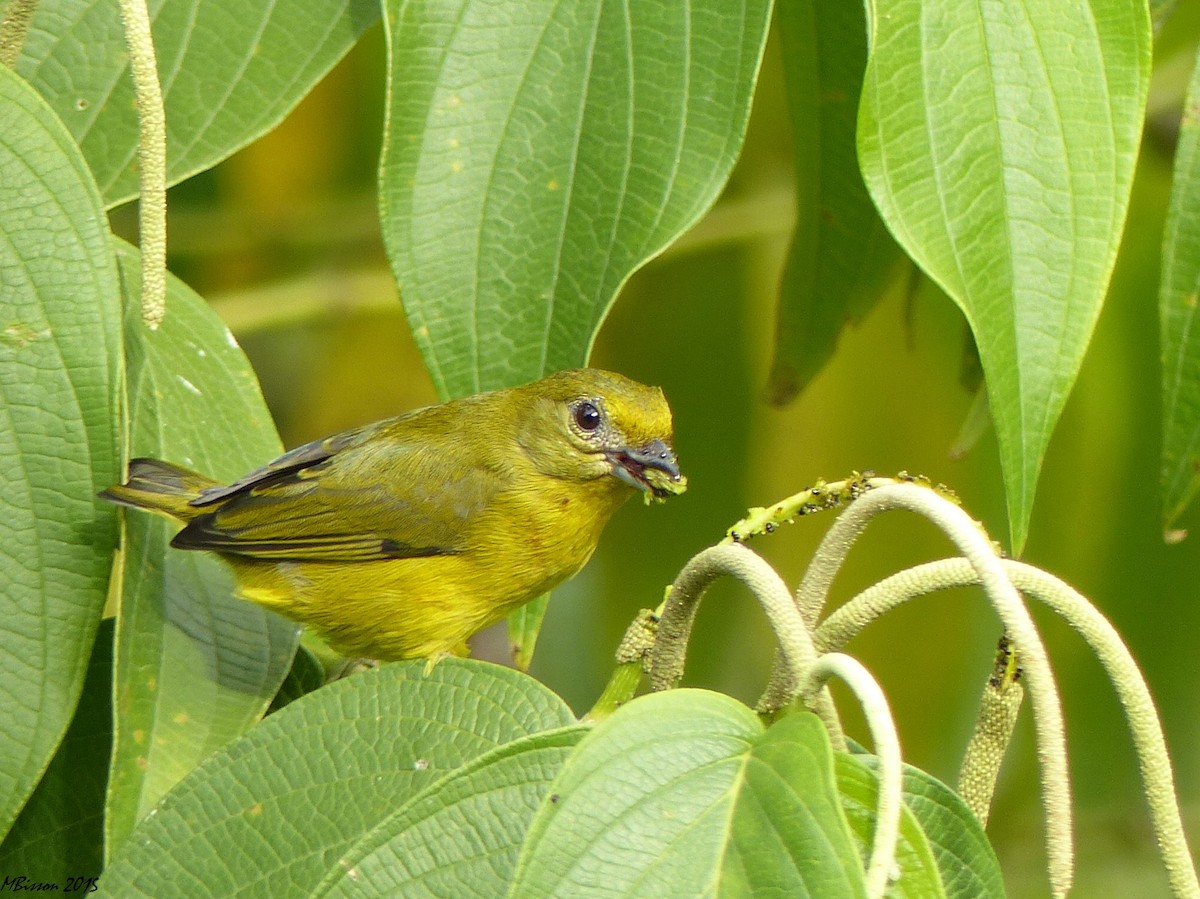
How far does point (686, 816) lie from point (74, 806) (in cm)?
95

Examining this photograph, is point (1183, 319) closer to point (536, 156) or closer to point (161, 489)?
point (536, 156)

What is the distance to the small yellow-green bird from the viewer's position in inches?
102

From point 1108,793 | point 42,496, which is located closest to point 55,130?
point 42,496

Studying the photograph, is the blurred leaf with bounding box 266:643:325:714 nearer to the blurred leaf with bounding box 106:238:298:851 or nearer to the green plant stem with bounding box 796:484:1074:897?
the blurred leaf with bounding box 106:238:298:851

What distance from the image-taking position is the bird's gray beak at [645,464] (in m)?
2.54

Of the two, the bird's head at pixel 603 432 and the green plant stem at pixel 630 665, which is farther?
the bird's head at pixel 603 432

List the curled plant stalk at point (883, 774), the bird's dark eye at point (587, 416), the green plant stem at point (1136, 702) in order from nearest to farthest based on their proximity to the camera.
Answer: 1. the curled plant stalk at point (883, 774)
2. the green plant stem at point (1136, 702)
3. the bird's dark eye at point (587, 416)

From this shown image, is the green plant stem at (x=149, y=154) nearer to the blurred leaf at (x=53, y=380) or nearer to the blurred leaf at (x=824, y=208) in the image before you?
the blurred leaf at (x=53, y=380)

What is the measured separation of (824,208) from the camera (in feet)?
7.58

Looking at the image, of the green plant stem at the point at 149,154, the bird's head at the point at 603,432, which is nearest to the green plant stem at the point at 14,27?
the green plant stem at the point at 149,154

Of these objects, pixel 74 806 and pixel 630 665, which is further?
pixel 74 806

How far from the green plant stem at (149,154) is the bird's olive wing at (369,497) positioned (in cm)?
89

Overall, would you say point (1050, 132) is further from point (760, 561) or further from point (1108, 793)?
point (1108, 793)

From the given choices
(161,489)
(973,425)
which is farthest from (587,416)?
(161,489)
